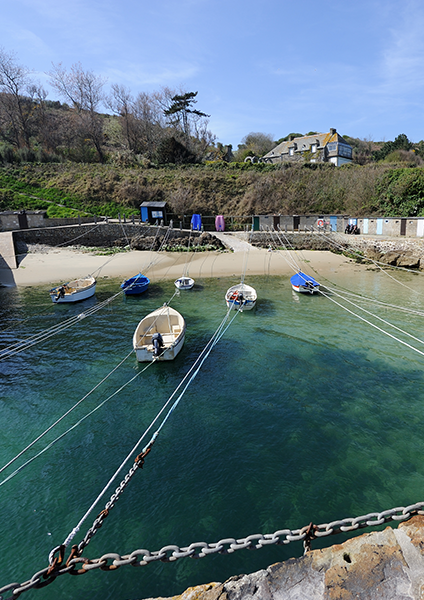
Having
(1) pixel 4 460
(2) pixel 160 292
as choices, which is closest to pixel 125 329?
(2) pixel 160 292

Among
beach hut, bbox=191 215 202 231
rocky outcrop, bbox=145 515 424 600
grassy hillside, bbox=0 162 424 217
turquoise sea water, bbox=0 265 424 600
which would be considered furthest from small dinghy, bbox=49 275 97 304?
→ grassy hillside, bbox=0 162 424 217

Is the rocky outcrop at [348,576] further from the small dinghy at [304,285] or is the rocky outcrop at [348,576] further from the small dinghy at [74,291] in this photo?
the small dinghy at [74,291]

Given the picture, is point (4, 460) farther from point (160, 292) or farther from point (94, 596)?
point (160, 292)

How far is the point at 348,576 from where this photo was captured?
11.0 ft

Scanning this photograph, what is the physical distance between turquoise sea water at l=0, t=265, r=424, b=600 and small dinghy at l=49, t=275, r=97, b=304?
16.5 ft

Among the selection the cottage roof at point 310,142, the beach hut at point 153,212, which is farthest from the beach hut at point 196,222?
the cottage roof at point 310,142

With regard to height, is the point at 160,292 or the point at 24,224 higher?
the point at 24,224

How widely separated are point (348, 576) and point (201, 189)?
173 feet

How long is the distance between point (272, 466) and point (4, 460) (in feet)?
24.1

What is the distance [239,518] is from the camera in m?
7.27

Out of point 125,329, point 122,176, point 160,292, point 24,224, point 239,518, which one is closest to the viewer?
point 239,518

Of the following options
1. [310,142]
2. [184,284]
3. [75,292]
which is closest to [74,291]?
[75,292]

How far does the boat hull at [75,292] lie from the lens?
22.6 m

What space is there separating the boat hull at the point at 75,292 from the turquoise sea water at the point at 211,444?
4996mm
